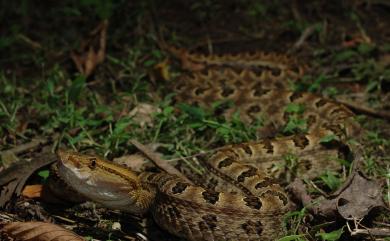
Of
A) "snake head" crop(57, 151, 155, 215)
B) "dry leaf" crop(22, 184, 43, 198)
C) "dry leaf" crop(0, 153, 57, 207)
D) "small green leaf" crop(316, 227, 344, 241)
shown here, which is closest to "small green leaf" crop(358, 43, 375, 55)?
"small green leaf" crop(316, 227, 344, 241)

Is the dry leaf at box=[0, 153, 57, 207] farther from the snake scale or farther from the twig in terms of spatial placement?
the twig

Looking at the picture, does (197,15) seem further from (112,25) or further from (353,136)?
(353,136)

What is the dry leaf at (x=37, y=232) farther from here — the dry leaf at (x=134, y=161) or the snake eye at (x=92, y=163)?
the dry leaf at (x=134, y=161)

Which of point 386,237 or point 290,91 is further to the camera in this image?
point 290,91

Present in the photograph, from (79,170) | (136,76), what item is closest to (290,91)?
(136,76)

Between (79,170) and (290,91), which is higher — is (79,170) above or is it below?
above

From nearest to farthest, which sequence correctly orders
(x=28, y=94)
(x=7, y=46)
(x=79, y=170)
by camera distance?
(x=79, y=170) → (x=28, y=94) → (x=7, y=46)
